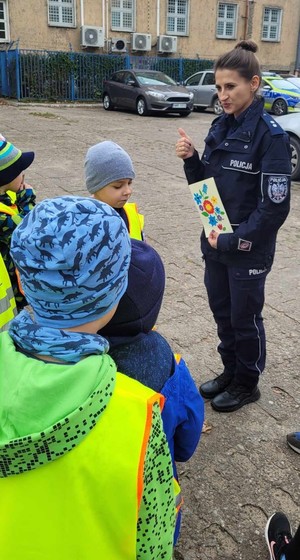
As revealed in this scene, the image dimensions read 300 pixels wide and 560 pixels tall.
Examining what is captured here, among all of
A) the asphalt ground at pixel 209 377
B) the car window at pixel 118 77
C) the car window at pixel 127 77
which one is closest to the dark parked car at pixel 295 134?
the asphalt ground at pixel 209 377

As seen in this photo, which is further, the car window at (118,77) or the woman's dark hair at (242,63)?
the car window at (118,77)

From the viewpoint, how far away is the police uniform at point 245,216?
95.5 inches

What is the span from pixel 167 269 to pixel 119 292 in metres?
3.73

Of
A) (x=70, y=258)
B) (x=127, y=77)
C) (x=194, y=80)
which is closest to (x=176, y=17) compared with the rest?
(x=194, y=80)

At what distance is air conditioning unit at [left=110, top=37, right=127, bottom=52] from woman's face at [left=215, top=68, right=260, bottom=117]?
22.7 metres

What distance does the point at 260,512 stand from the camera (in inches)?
91.0

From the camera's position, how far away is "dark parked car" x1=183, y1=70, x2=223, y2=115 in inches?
746

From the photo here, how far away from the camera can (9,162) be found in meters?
2.49

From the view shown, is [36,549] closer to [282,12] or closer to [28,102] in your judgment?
[28,102]

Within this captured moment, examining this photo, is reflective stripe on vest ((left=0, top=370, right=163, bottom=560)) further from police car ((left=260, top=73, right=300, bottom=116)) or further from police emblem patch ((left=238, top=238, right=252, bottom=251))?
police car ((left=260, top=73, right=300, bottom=116))

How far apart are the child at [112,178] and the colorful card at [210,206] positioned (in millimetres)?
419

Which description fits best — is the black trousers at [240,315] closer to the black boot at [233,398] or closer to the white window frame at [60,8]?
the black boot at [233,398]

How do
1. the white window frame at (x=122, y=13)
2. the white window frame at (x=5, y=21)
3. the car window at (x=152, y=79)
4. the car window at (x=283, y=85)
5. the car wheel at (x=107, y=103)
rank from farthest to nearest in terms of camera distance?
the white window frame at (x=122, y=13), the white window frame at (x=5, y=21), the car wheel at (x=107, y=103), the car window at (x=152, y=79), the car window at (x=283, y=85)

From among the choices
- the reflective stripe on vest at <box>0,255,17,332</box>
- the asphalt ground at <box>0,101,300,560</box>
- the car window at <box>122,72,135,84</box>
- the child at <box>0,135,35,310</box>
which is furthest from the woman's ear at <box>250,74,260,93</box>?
the car window at <box>122,72,135,84</box>
